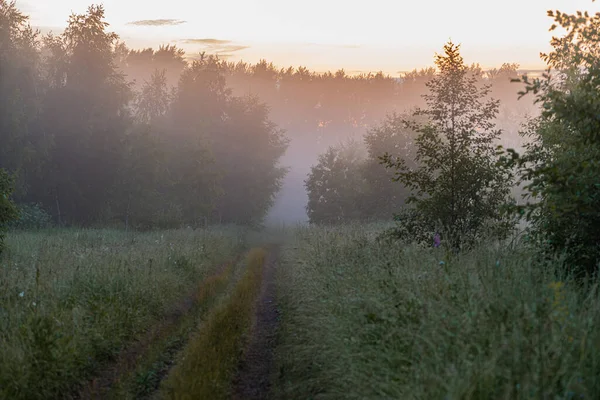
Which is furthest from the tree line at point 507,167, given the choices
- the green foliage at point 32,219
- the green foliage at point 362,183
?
the green foliage at point 32,219

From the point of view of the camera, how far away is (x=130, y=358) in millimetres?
9008

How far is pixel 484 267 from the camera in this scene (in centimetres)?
759

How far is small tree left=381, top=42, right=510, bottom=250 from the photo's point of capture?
42.3 ft

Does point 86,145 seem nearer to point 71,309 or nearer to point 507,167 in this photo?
point 71,309

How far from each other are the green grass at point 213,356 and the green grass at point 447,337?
868 mm

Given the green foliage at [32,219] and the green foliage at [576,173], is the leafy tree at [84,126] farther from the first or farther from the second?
the green foliage at [576,173]

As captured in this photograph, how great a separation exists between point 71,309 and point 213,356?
3.05 m

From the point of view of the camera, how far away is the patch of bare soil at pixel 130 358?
748 centimetres

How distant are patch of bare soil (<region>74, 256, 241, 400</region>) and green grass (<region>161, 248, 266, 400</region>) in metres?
0.86

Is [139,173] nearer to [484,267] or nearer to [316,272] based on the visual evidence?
[316,272]

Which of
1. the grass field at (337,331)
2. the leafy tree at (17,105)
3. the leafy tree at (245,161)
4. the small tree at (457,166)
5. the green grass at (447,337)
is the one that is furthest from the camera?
the leafy tree at (245,161)

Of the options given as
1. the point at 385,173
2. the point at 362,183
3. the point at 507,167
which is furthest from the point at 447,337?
the point at 362,183

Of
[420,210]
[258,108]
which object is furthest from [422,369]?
[258,108]

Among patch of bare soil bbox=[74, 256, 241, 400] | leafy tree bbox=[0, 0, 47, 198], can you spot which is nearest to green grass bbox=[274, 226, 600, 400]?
patch of bare soil bbox=[74, 256, 241, 400]
